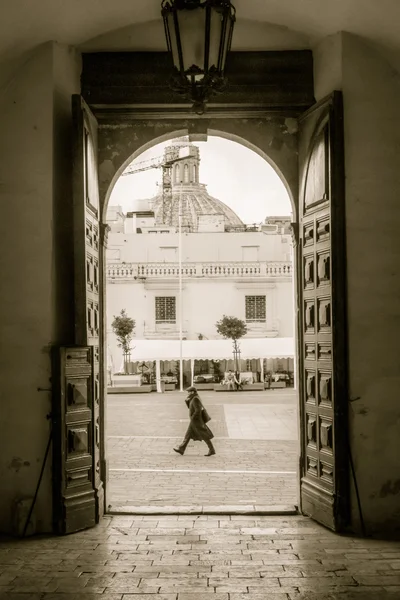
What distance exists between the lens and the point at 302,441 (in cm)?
752

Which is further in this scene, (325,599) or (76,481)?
(76,481)

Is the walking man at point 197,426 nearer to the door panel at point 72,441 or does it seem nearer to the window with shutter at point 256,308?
the door panel at point 72,441

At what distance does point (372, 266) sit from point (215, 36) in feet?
10.4

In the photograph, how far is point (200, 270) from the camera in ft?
133

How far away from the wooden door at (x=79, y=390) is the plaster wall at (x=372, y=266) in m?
2.56

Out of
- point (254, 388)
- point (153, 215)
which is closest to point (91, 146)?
point (254, 388)

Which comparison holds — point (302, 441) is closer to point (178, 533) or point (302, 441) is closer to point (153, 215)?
point (178, 533)

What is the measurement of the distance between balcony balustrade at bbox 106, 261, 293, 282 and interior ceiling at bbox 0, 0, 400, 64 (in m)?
33.1

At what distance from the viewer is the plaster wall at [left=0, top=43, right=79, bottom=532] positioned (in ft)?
21.9

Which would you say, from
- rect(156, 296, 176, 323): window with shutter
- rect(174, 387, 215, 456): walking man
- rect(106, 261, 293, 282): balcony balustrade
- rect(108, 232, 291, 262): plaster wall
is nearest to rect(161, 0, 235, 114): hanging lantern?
rect(174, 387, 215, 456): walking man

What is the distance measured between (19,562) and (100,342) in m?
2.76

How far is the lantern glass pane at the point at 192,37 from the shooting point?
14.6 feet

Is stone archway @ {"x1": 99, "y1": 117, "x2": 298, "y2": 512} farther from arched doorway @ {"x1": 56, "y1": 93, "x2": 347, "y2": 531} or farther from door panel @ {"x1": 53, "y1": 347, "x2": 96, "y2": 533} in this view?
door panel @ {"x1": 53, "y1": 347, "x2": 96, "y2": 533}

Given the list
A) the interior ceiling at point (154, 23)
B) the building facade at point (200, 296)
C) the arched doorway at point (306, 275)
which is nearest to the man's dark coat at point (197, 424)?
the arched doorway at point (306, 275)
